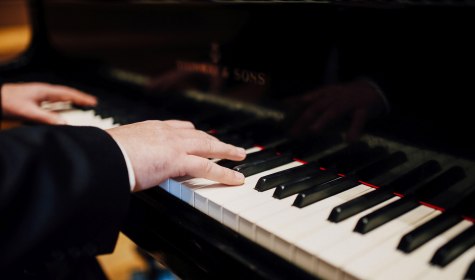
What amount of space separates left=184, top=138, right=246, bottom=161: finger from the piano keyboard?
29 millimetres

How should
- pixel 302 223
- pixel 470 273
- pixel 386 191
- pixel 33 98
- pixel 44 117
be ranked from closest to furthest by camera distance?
pixel 470 273, pixel 302 223, pixel 386 191, pixel 44 117, pixel 33 98

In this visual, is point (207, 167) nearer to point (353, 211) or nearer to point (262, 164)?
point (262, 164)

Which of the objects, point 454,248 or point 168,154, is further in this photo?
point 168,154

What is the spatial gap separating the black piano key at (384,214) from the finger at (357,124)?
0.56 ft

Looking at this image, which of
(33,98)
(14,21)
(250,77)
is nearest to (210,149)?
(250,77)

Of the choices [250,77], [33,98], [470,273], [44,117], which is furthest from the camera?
[33,98]

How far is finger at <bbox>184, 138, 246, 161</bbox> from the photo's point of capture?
2.82ft

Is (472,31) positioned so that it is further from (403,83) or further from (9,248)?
(9,248)

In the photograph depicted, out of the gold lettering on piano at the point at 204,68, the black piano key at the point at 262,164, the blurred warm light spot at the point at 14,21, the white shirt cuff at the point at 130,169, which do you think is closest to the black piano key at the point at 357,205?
the black piano key at the point at 262,164

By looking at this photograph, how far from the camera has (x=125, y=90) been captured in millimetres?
1513

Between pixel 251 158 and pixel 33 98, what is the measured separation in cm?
85

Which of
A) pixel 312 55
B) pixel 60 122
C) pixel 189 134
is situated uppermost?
pixel 312 55

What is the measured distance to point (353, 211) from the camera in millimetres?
740

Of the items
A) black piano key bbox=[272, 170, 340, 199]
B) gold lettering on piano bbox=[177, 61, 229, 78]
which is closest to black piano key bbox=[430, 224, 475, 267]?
black piano key bbox=[272, 170, 340, 199]
